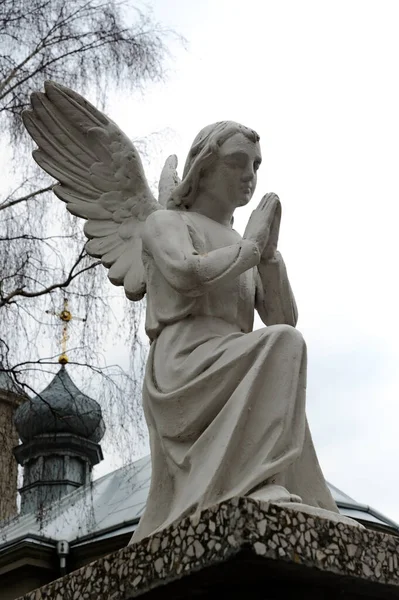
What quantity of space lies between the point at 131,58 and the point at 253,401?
7571 mm

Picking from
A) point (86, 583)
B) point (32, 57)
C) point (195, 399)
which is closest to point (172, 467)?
point (195, 399)

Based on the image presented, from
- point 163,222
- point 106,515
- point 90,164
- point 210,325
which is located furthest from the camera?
point 106,515

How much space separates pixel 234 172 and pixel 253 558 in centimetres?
190

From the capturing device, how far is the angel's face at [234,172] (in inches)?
185

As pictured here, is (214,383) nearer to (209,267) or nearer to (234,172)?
(209,267)

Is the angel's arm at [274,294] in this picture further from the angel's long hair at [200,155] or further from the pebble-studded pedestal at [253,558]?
the pebble-studded pedestal at [253,558]

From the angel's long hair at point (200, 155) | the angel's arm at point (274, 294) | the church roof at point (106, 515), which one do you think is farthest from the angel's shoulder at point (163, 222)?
the church roof at point (106, 515)

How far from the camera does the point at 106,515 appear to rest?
1931 cm

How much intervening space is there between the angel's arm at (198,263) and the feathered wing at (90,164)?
89cm

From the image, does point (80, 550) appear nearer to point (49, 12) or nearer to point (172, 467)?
point (49, 12)

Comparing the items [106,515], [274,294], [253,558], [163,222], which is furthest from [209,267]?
[106,515]

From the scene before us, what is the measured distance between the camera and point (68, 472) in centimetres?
2823

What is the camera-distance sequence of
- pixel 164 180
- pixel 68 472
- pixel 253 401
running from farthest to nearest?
1. pixel 68 472
2. pixel 164 180
3. pixel 253 401

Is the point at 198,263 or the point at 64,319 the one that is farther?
the point at 64,319
